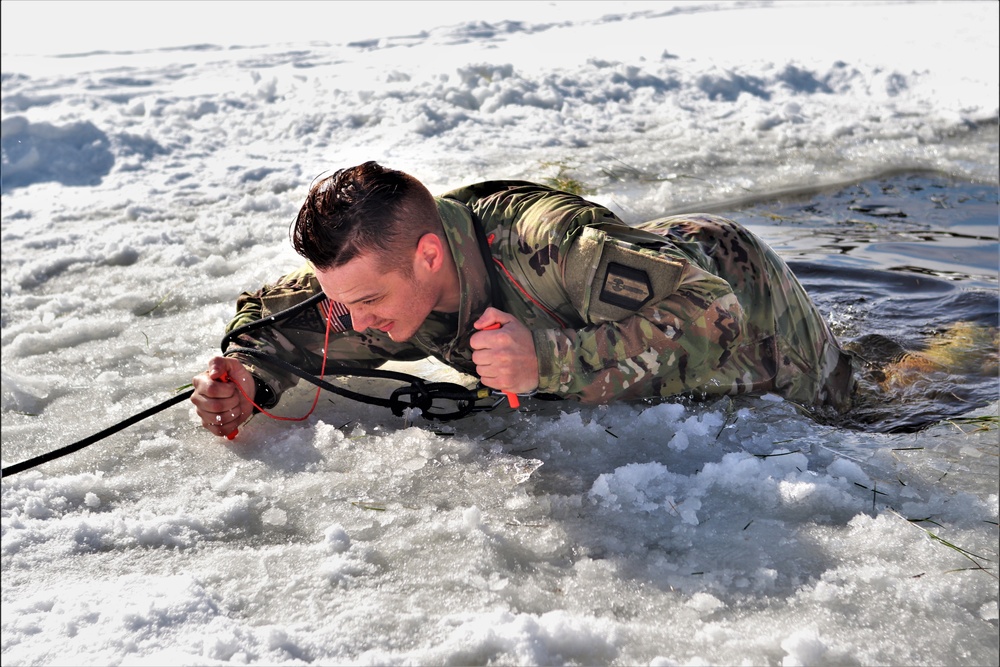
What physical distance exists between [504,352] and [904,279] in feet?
9.73

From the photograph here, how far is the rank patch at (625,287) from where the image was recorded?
2.52m

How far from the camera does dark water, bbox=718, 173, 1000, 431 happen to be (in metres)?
3.50

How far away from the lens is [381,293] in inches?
100

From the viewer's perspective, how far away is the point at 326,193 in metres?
2.52

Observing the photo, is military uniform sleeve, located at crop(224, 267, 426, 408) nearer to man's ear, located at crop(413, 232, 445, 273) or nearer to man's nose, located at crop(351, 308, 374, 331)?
man's nose, located at crop(351, 308, 374, 331)

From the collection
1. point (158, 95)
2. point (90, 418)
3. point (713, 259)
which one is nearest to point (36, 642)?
point (90, 418)

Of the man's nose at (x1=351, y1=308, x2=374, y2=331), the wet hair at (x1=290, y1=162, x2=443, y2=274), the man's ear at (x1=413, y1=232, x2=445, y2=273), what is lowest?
the man's nose at (x1=351, y1=308, x2=374, y2=331)

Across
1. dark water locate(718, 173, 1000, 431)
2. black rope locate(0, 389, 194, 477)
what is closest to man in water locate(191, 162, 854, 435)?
black rope locate(0, 389, 194, 477)

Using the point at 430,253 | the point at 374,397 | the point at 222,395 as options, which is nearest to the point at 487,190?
the point at 430,253

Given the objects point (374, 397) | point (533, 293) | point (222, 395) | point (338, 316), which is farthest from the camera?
point (374, 397)

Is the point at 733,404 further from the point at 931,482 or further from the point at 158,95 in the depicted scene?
the point at 158,95

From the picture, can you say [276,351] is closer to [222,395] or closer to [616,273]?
[222,395]

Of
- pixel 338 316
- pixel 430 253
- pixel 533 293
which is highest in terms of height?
pixel 430 253

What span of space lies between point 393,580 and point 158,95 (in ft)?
24.3
